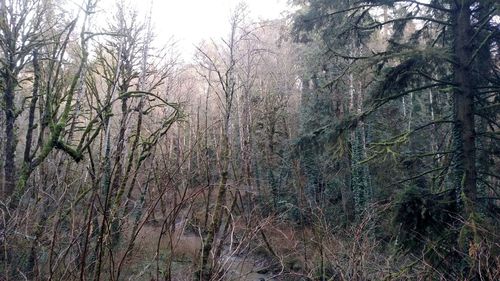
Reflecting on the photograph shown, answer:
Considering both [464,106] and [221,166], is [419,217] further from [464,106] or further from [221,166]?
[221,166]

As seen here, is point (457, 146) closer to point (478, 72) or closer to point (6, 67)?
point (478, 72)

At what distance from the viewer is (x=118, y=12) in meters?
12.9

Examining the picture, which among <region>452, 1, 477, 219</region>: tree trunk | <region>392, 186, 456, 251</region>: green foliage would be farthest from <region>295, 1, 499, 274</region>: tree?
<region>392, 186, 456, 251</region>: green foliage

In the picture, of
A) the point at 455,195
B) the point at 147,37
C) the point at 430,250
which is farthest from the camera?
the point at 147,37

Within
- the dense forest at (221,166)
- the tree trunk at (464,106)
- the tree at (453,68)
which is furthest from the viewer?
the tree trunk at (464,106)

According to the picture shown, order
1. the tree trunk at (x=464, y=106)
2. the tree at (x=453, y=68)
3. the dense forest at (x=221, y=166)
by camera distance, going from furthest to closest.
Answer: the tree trunk at (x=464, y=106)
the tree at (x=453, y=68)
the dense forest at (x=221, y=166)

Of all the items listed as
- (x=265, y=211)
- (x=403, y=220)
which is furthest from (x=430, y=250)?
(x=265, y=211)

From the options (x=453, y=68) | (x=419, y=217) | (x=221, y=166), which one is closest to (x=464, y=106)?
(x=453, y=68)

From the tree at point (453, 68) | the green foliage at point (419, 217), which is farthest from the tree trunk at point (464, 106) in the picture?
the green foliage at point (419, 217)

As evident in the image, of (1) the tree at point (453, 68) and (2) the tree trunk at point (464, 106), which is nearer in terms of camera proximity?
(1) the tree at point (453, 68)

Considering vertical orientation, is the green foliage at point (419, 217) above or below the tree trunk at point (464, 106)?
below

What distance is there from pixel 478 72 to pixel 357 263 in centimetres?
448

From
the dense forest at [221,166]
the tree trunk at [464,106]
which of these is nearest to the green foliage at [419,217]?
the dense forest at [221,166]

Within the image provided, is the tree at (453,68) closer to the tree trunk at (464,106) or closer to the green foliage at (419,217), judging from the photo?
the tree trunk at (464,106)
